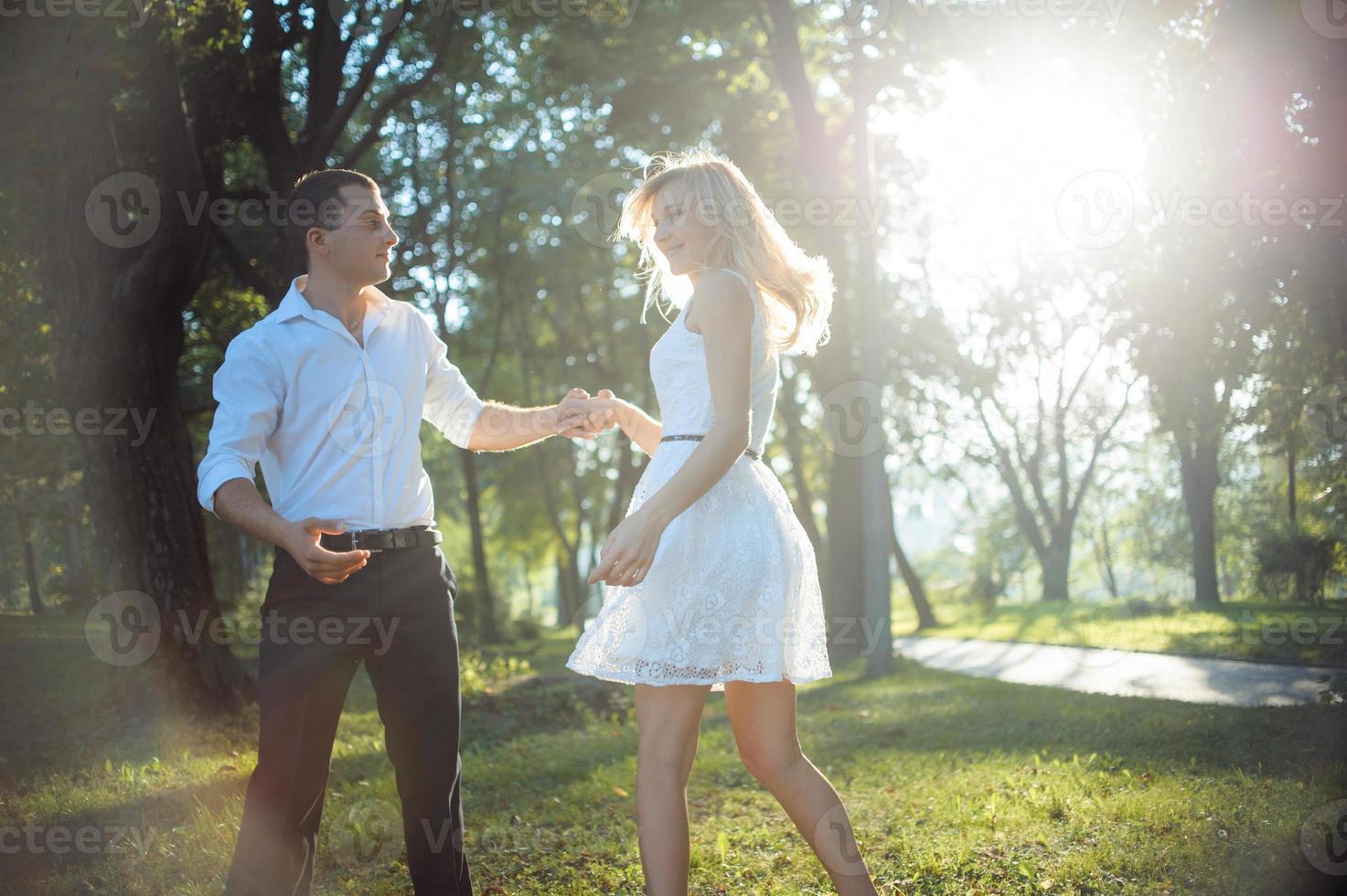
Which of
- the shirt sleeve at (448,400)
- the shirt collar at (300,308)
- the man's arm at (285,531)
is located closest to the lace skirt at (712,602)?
the man's arm at (285,531)

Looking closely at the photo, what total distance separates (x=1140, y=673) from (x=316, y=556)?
12.3 metres

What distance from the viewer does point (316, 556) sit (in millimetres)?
3014

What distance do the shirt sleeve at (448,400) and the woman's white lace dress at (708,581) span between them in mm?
951

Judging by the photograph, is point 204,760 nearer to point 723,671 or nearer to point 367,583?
point 367,583

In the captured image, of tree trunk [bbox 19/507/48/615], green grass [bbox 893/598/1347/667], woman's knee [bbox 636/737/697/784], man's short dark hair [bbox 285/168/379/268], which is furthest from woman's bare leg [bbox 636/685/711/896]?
green grass [bbox 893/598/1347/667]

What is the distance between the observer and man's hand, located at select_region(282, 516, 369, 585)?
3.02m

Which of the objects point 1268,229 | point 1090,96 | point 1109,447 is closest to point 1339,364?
point 1268,229

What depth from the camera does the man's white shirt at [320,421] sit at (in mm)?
3303

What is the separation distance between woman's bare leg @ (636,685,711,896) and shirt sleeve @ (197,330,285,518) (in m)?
1.38

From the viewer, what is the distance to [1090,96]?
39.9 feet

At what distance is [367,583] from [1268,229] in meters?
9.06
